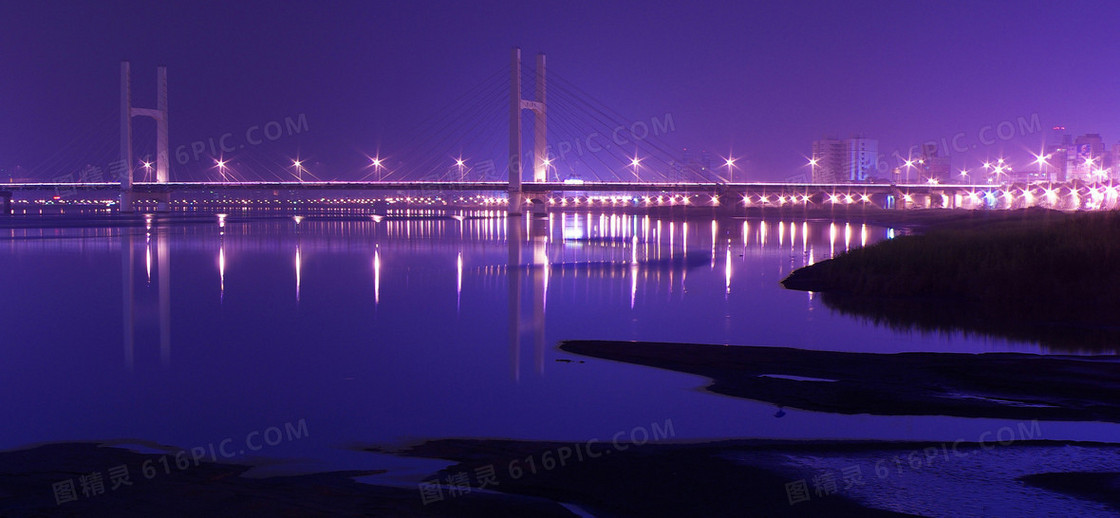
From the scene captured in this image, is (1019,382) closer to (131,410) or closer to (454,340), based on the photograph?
(454,340)

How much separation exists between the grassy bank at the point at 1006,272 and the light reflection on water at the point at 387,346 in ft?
6.28

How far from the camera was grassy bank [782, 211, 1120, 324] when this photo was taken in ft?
58.9

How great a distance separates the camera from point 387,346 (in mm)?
14055

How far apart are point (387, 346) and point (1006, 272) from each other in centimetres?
1339

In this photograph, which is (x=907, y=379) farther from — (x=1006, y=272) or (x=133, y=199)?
(x=133, y=199)

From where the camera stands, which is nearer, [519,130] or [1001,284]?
[1001,284]

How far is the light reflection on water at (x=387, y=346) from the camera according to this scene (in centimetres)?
889

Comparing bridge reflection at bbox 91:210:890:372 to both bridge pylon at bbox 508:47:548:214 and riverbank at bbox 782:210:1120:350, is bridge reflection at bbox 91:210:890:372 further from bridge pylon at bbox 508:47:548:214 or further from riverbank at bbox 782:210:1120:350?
bridge pylon at bbox 508:47:548:214

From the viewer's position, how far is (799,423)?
29.0ft

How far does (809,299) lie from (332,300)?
10.7m

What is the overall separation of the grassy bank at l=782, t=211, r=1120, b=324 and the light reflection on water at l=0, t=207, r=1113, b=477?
75.4 inches

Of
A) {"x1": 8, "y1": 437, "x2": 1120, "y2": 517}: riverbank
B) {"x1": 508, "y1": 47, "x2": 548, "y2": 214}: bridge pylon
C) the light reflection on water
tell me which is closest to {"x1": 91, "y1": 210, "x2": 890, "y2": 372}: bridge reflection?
the light reflection on water

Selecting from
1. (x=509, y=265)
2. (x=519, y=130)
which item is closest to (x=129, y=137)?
(x=519, y=130)

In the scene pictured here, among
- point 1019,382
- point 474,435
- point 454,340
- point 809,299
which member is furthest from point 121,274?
point 1019,382
